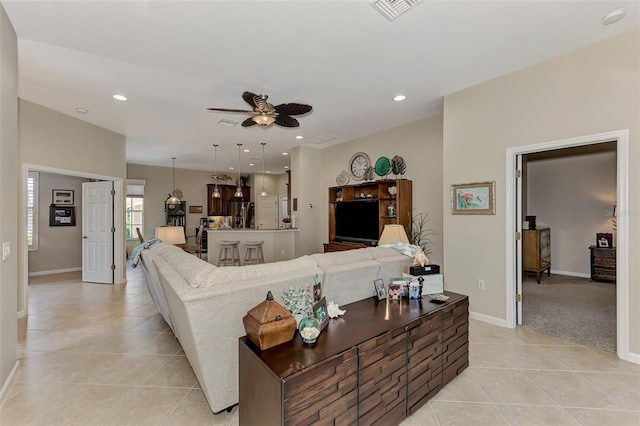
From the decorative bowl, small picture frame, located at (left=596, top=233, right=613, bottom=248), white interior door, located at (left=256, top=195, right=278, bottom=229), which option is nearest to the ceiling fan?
the decorative bowl

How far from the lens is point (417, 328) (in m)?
1.86

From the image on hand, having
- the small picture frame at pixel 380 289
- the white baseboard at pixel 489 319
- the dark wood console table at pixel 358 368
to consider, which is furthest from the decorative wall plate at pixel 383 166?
the dark wood console table at pixel 358 368

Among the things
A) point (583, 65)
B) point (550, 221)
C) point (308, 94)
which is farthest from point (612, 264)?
point (308, 94)

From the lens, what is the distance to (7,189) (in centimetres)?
222

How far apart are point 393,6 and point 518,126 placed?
2.06 meters

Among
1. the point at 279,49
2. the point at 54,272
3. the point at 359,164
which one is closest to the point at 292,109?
the point at 279,49

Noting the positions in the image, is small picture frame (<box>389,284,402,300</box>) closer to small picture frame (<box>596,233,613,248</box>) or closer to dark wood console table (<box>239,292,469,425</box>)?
dark wood console table (<box>239,292,469,425</box>)

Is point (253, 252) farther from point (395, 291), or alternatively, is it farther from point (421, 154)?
point (395, 291)

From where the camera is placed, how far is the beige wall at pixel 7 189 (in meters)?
2.11

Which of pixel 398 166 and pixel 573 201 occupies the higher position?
pixel 398 166

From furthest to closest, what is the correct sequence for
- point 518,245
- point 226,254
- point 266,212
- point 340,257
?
point 266,212, point 226,254, point 518,245, point 340,257

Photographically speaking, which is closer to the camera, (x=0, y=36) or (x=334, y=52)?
(x=0, y=36)

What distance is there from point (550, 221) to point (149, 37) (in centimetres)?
792

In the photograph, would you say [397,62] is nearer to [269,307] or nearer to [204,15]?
[204,15]
